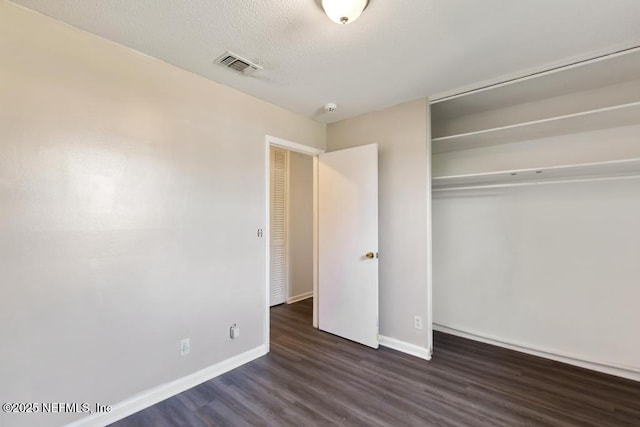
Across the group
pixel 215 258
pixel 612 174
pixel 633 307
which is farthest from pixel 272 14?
pixel 633 307

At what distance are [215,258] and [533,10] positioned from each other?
8.84 ft

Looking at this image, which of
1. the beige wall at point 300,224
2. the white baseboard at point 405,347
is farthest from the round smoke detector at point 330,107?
the white baseboard at point 405,347

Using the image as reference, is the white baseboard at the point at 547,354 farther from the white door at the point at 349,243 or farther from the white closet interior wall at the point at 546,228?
the white door at the point at 349,243

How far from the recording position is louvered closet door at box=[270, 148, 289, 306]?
4.24 m

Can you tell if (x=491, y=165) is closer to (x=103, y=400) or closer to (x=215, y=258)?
(x=215, y=258)

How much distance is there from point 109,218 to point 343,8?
190 centimetres

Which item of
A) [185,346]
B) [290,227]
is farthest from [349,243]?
[185,346]

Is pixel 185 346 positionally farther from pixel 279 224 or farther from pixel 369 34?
pixel 369 34

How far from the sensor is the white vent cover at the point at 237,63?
1996 millimetres

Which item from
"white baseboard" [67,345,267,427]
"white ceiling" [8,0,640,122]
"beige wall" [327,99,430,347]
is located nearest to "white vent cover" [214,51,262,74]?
"white ceiling" [8,0,640,122]

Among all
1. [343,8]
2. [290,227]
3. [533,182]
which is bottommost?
[290,227]

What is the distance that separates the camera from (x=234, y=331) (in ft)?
8.13

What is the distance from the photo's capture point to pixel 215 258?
7.75ft

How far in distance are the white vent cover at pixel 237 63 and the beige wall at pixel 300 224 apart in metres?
2.27
